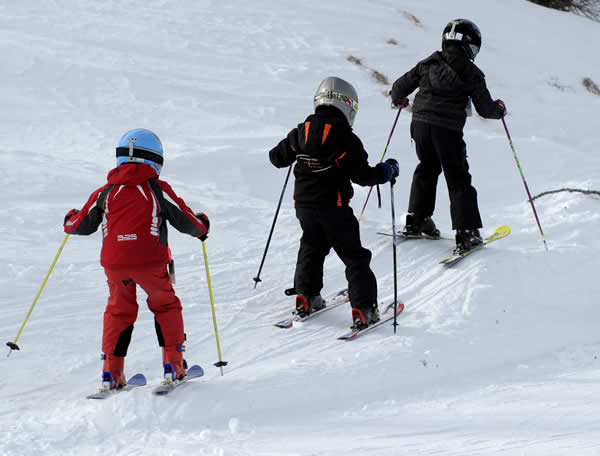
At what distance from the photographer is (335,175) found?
17.0ft

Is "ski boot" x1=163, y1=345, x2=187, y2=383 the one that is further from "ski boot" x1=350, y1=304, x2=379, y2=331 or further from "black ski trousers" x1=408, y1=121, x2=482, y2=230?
"black ski trousers" x1=408, y1=121, x2=482, y2=230

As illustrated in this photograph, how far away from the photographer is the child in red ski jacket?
4.09m

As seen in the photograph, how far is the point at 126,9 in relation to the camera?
14.1 meters

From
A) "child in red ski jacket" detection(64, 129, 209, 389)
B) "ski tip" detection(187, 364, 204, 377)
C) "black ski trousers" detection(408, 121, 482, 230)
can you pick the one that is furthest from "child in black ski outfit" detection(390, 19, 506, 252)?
"ski tip" detection(187, 364, 204, 377)

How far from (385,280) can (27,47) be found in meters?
8.47

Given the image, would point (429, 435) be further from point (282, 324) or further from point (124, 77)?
point (124, 77)

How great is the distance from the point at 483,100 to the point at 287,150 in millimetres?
2161

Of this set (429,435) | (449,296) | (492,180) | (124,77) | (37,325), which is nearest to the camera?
(429,435)

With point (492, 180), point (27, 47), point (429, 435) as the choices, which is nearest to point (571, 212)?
point (492, 180)

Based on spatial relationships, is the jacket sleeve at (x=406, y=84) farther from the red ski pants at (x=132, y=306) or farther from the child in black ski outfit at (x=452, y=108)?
the red ski pants at (x=132, y=306)

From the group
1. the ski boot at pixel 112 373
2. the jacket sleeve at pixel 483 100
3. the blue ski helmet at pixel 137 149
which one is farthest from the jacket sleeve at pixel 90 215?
the jacket sleeve at pixel 483 100

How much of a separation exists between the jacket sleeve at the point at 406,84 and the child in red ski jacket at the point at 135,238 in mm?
3249

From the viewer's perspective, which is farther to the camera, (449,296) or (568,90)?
(568,90)

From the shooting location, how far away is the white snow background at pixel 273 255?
396 centimetres
